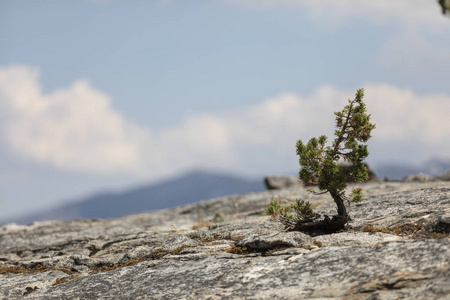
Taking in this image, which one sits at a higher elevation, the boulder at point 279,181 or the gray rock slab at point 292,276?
the boulder at point 279,181

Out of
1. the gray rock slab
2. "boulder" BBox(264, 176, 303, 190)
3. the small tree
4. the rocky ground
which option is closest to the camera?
the gray rock slab

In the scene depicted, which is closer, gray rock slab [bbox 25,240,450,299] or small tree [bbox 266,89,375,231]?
gray rock slab [bbox 25,240,450,299]


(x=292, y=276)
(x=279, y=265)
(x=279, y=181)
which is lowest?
(x=292, y=276)

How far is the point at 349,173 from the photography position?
44.6ft

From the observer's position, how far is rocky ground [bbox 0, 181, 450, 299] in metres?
8.95

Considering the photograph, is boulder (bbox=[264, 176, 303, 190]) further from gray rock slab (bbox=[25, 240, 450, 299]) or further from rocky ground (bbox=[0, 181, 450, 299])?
gray rock slab (bbox=[25, 240, 450, 299])

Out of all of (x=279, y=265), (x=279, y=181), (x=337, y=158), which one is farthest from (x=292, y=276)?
(x=279, y=181)

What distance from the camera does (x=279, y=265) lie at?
1062 centimetres

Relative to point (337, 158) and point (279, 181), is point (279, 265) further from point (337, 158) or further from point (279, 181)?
point (279, 181)

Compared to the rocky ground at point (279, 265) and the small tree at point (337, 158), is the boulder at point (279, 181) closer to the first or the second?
the rocky ground at point (279, 265)

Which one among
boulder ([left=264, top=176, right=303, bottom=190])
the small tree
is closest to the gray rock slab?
the small tree

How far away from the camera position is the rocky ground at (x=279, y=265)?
29.4 ft

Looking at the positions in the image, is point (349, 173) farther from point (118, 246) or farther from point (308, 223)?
point (118, 246)

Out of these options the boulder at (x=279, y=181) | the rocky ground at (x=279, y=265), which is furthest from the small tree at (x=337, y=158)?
the boulder at (x=279, y=181)
